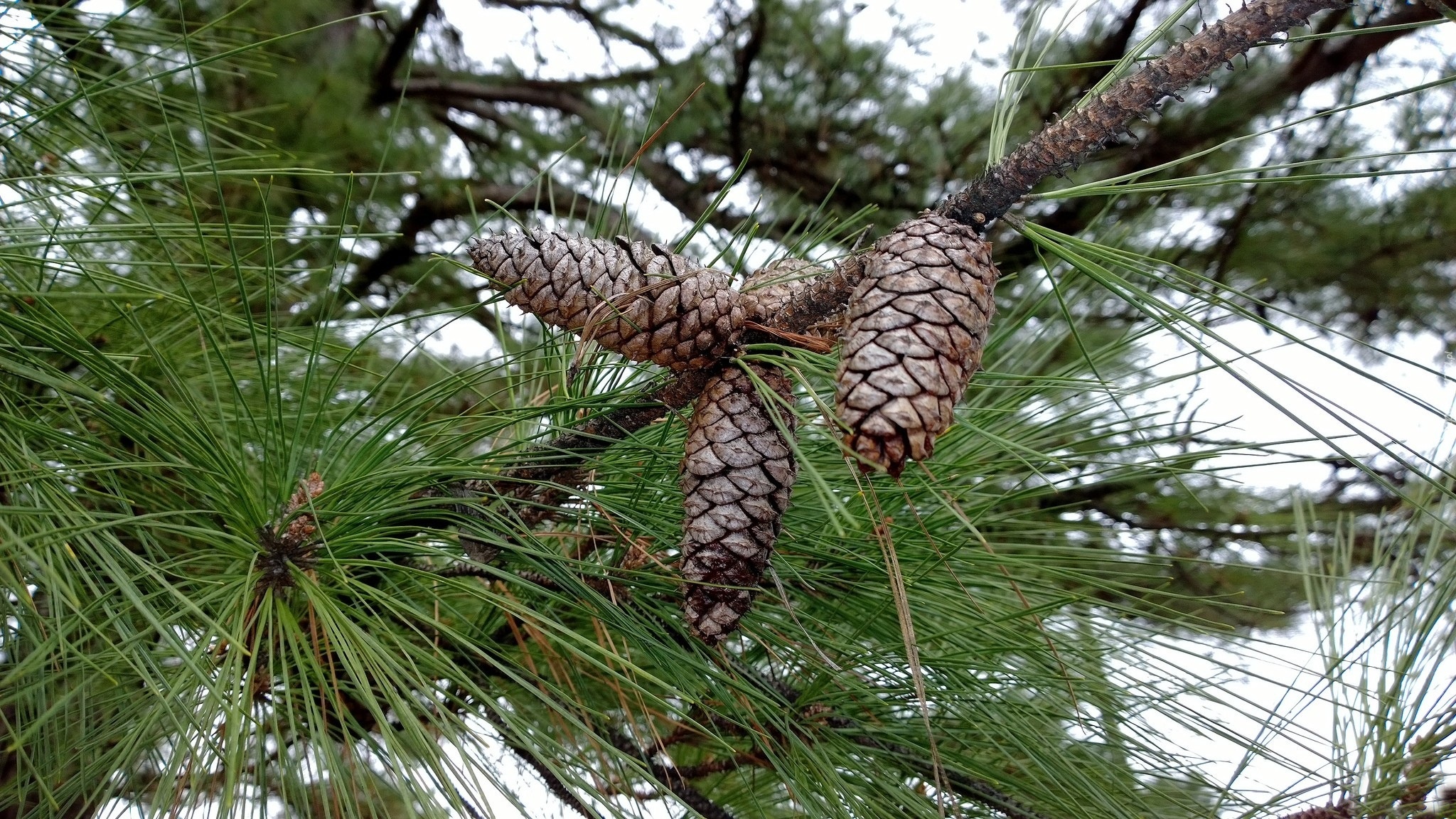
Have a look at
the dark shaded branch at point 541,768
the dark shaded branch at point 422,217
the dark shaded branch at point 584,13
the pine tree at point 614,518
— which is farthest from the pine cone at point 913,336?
the dark shaded branch at point 584,13

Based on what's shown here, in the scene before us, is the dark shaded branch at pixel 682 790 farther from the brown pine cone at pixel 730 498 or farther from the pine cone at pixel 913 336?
the pine cone at pixel 913 336

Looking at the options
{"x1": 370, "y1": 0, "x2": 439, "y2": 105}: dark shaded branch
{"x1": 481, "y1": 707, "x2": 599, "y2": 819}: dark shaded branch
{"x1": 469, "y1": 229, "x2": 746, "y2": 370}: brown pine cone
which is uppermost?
{"x1": 370, "y1": 0, "x2": 439, "y2": 105}: dark shaded branch

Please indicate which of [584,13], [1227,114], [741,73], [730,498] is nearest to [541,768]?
[730,498]

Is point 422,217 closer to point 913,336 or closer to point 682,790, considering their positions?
point 682,790

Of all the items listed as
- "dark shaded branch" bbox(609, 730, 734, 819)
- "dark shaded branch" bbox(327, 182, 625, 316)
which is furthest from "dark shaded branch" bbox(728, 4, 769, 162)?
"dark shaded branch" bbox(609, 730, 734, 819)

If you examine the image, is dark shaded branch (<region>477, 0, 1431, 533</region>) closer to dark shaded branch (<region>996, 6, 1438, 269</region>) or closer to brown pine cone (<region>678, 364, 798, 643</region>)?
brown pine cone (<region>678, 364, 798, 643</region>)

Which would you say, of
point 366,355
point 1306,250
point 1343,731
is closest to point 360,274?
point 366,355
